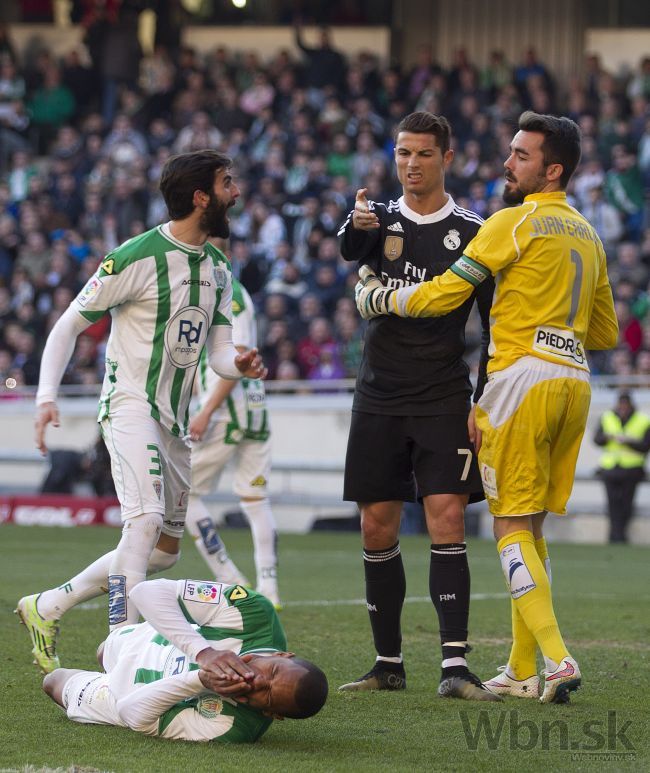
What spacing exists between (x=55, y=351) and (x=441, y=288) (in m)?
1.59

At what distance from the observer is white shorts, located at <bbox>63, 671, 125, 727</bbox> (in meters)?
5.29

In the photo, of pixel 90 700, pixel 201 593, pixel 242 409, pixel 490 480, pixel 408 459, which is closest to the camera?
pixel 201 593

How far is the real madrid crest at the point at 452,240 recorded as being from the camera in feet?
21.2

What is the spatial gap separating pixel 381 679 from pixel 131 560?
1.17 m

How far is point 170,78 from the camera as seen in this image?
26.3 metres

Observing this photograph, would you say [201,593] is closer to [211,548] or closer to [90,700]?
[90,700]

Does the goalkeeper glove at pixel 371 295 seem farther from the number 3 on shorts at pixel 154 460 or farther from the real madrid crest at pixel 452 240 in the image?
the number 3 on shorts at pixel 154 460

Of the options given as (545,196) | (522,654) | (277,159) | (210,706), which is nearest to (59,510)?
(277,159)

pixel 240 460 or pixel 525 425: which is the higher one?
pixel 525 425

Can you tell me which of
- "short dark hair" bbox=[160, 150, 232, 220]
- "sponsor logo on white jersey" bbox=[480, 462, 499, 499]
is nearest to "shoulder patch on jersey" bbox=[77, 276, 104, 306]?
"short dark hair" bbox=[160, 150, 232, 220]

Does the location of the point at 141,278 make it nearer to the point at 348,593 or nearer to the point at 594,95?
the point at 348,593

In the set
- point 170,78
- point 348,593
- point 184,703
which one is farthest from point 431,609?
point 170,78

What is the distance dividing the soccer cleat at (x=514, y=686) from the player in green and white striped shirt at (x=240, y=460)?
3455 millimetres

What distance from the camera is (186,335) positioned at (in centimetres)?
643
